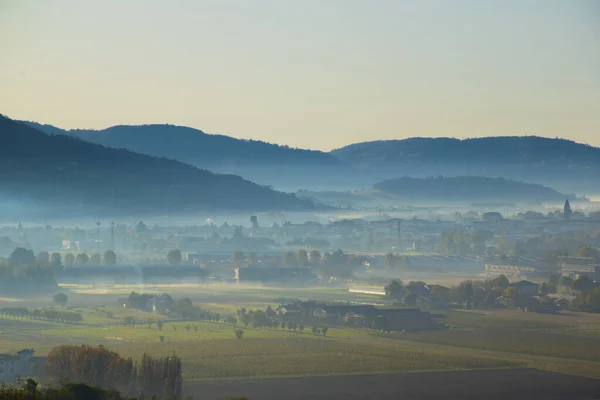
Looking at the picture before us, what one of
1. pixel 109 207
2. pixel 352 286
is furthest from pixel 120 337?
pixel 109 207

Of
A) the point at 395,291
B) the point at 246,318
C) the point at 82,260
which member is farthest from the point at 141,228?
the point at 246,318

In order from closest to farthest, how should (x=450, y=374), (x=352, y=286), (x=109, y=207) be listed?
(x=450, y=374) < (x=352, y=286) < (x=109, y=207)

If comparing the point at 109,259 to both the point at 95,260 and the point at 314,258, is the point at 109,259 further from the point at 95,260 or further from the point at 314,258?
the point at 314,258

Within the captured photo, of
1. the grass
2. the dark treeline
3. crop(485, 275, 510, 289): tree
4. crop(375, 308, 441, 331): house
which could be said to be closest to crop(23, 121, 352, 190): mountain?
crop(485, 275, 510, 289): tree

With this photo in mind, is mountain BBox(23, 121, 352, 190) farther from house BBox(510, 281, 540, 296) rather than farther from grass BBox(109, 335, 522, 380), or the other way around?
grass BBox(109, 335, 522, 380)

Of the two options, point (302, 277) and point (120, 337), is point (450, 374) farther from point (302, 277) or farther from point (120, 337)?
point (302, 277)

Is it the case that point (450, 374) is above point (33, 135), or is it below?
below

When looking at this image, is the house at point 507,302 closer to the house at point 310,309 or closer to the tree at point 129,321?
the house at point 310,309
